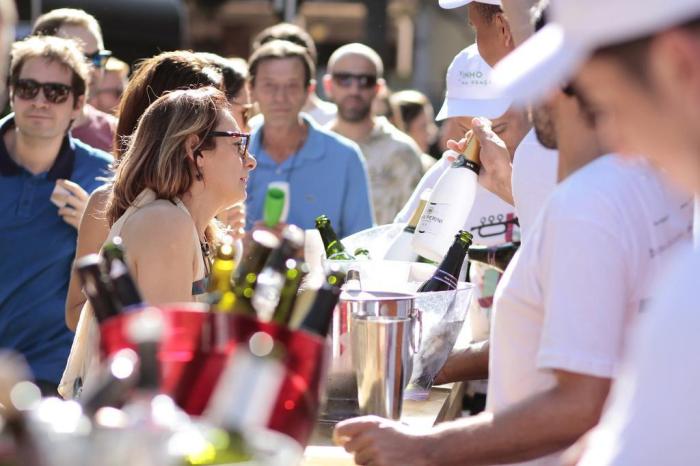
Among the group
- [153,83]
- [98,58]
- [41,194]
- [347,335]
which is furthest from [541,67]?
[98,58]

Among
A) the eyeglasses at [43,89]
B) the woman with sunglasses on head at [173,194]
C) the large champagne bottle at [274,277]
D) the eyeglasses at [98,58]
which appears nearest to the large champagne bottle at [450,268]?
the woman with sunglasses on head at [173,194]

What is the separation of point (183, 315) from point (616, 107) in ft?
2.22

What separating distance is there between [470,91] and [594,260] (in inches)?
91.8

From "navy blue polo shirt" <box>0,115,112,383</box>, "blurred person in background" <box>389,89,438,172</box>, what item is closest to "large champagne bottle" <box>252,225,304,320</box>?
"navy blue polo shirt" <box>0,115,112,383</box>

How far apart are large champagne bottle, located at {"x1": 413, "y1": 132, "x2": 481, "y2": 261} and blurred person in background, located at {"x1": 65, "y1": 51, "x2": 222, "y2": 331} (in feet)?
2.77

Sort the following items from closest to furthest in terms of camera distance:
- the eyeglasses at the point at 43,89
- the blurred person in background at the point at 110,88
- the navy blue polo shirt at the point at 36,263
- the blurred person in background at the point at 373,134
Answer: the navy blue polo shirt at the point at 36,263 < the eyeglasses at the point at 43,89 < the blurred person in background at the point at 110,88 < the blurred person in background at the point at 373,134

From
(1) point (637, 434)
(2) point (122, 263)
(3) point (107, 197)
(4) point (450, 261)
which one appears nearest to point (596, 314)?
(1) point (637, 434)

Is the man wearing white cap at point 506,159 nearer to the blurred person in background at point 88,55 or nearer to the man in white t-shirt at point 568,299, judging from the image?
the man in white t-shirt at point 568,299

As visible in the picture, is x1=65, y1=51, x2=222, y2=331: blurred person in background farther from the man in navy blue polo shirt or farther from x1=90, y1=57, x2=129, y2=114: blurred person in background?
x1=90, y1=57, x2=129, y2=114: blurred person in background

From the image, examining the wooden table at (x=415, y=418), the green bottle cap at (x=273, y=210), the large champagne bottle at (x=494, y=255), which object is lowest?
the wooden table at (x=415, y=418)

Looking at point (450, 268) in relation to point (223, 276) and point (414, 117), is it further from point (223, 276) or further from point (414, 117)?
point (414, 117)

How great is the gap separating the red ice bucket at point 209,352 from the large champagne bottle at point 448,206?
5.61 feet

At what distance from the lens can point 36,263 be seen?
14.5 ft

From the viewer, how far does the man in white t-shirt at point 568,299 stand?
1.79 m
